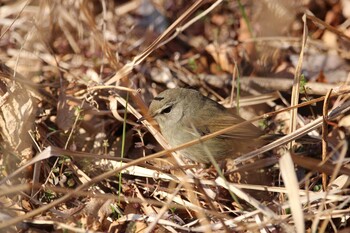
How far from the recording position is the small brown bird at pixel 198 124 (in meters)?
4.04

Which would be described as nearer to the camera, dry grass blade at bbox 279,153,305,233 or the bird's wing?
dry grass blade at bbox 279,153,305,233

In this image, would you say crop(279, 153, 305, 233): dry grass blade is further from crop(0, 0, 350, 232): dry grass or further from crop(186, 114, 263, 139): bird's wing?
crop(186, 114, 263, 139): bird's wing

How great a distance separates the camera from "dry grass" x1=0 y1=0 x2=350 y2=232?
324 centimetres

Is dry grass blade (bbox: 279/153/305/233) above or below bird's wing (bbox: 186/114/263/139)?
above

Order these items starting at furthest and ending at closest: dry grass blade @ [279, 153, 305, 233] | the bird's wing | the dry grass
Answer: the bird's wing < the dry grass < dry grass blade @ [279, 153, 305, 233]

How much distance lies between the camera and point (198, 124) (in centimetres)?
427

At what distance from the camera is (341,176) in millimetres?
3504

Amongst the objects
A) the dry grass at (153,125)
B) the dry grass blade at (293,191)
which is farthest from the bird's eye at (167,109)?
the dry grass blade at (293,191)

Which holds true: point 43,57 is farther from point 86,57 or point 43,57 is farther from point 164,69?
point 164,69

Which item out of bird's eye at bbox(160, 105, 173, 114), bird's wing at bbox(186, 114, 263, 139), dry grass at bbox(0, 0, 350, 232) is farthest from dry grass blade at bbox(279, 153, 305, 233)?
bird's eye at bbox(160, 105, 173, 114)

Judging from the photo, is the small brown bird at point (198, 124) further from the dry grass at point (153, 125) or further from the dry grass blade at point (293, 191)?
the dry grass blade at point (293, 191)

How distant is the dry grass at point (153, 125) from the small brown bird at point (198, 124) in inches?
5.2

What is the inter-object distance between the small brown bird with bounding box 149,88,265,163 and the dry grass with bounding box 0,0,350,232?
13cm

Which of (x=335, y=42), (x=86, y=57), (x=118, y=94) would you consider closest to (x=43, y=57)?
(x=86, y=57)
